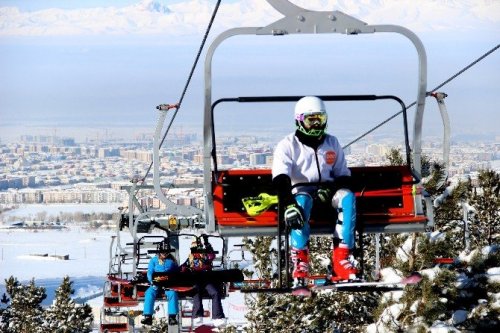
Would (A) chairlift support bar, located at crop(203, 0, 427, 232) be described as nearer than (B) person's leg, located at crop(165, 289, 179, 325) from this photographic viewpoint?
Yes

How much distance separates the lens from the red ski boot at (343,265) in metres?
9.89

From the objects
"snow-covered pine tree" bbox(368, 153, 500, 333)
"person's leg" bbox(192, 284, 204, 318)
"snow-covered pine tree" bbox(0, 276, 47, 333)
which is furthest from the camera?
"snow-covered pine tree" bbox(0, 276, 47, 333)

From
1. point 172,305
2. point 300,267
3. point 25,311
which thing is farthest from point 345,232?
point 25,311

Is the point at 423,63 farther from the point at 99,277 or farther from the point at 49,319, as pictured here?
the point at 99,277

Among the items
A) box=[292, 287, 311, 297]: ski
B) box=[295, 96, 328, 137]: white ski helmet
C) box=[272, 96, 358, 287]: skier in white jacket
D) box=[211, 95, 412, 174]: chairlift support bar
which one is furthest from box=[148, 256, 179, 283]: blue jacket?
box=[292, 287, 311, 297]: ski

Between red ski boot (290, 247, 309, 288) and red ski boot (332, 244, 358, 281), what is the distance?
0.26 meters

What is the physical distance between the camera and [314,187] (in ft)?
33.0

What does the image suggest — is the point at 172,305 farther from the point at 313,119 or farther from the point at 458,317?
the point at 313,119

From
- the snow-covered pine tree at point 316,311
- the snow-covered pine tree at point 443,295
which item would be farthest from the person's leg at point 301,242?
the snow-covered pine tree at point 316,311

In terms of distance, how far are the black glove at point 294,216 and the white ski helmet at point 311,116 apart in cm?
74

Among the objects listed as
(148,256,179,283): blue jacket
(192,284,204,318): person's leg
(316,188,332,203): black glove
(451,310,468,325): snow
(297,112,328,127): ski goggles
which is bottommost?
(451,310,468,325): snow

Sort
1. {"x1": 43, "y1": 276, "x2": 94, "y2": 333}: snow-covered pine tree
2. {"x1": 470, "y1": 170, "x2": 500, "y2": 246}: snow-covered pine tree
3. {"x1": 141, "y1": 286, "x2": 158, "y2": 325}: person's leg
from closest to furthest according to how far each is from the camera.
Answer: {"x1": 141, "y1": 286, "x2": 158, "y2": 325}: person's leg < {"x1": 470, "y1": 170, "x2": 500, "y2": 246}: snow-covered pine tree < {"x1": 43, "y1": 276, "x2": 94, "y2": 333}: snow-covered pine tree

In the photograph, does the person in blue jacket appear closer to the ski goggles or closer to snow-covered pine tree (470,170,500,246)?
the ski goggles

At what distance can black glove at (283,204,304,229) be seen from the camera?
955cm
